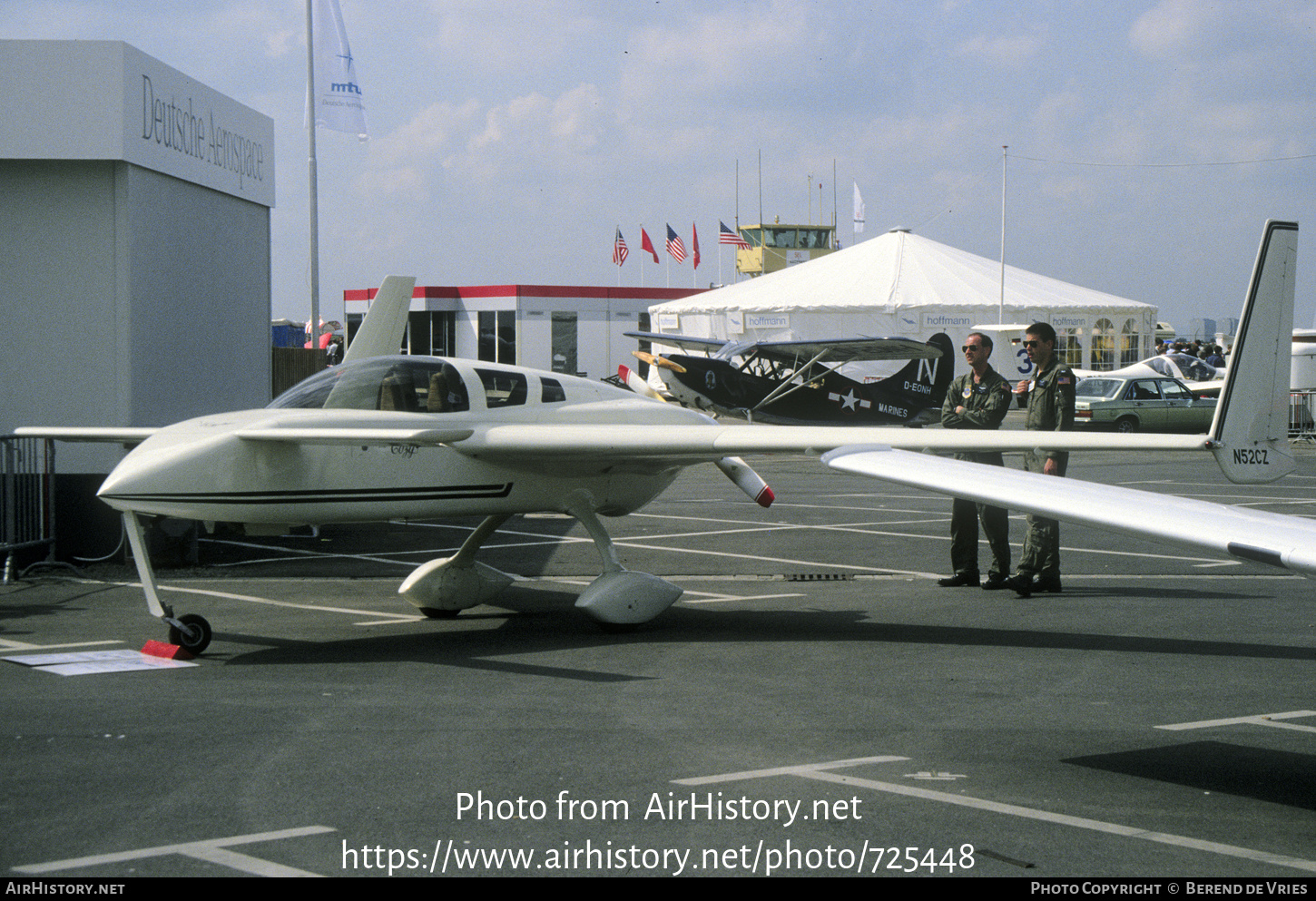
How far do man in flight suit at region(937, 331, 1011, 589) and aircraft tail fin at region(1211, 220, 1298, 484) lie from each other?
151 inches

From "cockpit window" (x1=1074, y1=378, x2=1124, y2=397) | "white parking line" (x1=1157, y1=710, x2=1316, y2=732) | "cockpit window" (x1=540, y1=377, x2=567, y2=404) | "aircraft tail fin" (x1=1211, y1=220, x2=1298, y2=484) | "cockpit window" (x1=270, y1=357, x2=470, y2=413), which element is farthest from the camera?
"cockpit window" (x1=1074, y1=378, x2=1124, y2=397)

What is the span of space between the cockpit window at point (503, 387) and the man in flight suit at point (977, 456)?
3925mm

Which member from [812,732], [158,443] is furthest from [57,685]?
[812,732]

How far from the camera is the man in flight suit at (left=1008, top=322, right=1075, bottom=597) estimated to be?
1081 cm

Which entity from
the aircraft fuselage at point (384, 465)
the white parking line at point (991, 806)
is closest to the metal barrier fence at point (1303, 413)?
the aircraft fuselage at point (384, 465)

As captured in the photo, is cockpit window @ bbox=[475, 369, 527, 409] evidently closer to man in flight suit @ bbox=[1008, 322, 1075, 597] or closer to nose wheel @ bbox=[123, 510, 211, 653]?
nose wheel @ bbox=[123, 510, 211, 653]

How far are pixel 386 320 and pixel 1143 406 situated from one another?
23.9 m

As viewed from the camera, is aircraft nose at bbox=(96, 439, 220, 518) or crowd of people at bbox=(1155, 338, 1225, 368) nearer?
aircraft nose at bbox=(96, 439, 220, 518)

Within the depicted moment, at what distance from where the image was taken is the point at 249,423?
8.13 metres

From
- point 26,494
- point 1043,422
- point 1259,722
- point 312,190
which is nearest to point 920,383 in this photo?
point 312,190

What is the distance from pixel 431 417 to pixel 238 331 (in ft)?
27.1

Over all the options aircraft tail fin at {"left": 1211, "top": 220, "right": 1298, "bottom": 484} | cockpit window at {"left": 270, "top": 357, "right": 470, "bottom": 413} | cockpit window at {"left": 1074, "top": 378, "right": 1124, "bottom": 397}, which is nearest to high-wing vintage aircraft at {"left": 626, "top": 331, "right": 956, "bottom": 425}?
cockpit window at {"left": 1074, "top": 378, "right": 1124, "bottom": 397}

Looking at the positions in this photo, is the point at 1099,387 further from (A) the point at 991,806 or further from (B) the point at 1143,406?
(A) the point at 991,806
